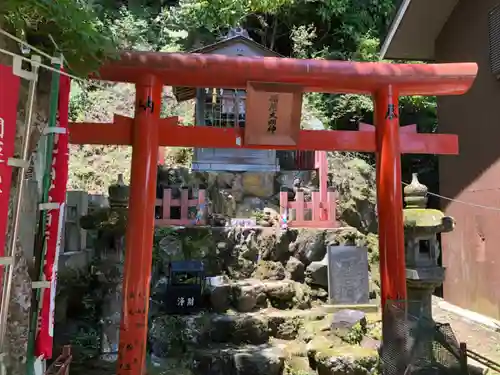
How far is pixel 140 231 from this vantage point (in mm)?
5086

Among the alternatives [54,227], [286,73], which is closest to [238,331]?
[286,73]

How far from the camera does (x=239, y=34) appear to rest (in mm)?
12641

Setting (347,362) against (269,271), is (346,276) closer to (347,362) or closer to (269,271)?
(269,271)

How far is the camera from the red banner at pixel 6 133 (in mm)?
2568

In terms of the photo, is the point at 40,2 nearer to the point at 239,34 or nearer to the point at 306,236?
the point at 306,236

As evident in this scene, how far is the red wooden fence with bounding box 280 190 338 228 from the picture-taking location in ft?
37.8

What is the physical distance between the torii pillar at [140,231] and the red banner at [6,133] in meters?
2.40

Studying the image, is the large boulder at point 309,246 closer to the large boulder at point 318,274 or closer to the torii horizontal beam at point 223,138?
the large boulder at point 318,274

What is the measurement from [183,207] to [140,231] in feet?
21.4

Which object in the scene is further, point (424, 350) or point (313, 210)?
point (313, 210)

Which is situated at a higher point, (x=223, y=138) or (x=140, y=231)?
(x=223, y=138)

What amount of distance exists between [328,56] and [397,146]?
46.5ft

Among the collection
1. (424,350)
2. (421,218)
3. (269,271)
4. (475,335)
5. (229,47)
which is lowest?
(475,335)

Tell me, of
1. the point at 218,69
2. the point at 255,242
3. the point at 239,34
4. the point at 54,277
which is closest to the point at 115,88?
the point at 239,34
